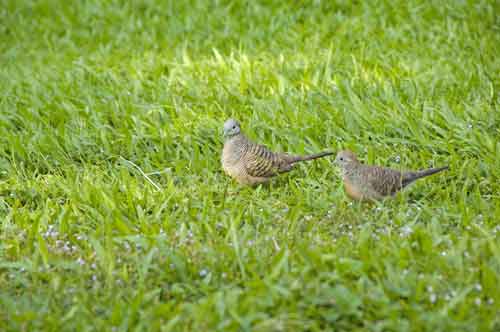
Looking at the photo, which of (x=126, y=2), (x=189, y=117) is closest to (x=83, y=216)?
(x=189, y=117)

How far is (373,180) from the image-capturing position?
4223 mm

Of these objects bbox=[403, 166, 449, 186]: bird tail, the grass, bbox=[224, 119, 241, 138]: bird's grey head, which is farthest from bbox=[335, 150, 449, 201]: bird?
bbox=[224, 119, 241, 138]: bird's grey head

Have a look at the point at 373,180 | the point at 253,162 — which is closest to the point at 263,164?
the point at 253,162

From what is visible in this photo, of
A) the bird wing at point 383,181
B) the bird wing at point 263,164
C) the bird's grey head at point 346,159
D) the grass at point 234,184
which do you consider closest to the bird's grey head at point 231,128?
the bird wing at point 263,164

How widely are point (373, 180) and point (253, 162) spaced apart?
85cm

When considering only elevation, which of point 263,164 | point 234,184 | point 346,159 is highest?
point 346,159

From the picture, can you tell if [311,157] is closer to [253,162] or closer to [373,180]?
[253,162]

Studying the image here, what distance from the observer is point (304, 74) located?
20.9 feet

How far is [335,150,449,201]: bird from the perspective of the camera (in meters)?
4.21

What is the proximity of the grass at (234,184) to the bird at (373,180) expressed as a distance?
0.10 m

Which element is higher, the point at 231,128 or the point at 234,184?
the point at 231,128

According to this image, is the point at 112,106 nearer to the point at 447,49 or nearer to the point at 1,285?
the point at 1,285

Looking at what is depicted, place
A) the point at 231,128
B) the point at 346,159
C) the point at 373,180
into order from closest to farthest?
1. the point at 373,180
2. the point at 346,159
3. the point at 231,128

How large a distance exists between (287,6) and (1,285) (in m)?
5.63
